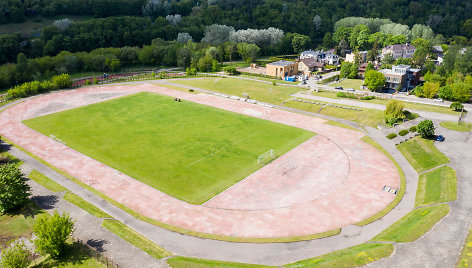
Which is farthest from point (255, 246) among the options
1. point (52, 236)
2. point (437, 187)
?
point (437, 187)

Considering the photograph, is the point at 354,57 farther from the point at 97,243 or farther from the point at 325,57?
the point at 97,243

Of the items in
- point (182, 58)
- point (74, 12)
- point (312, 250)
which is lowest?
point (312, 250)

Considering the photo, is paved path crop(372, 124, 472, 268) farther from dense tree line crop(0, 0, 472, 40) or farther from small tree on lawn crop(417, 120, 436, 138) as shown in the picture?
dense tree line crop(0, 0, 472, 40)

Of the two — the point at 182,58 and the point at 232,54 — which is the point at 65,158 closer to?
the point at 182,58

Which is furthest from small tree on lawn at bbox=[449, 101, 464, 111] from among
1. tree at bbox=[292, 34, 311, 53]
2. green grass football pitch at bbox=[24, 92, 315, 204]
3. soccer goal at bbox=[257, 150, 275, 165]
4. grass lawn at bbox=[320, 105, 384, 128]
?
tree at bbox=[292, 34, 311, 53]

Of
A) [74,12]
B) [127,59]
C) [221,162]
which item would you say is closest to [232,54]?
[127,59]
